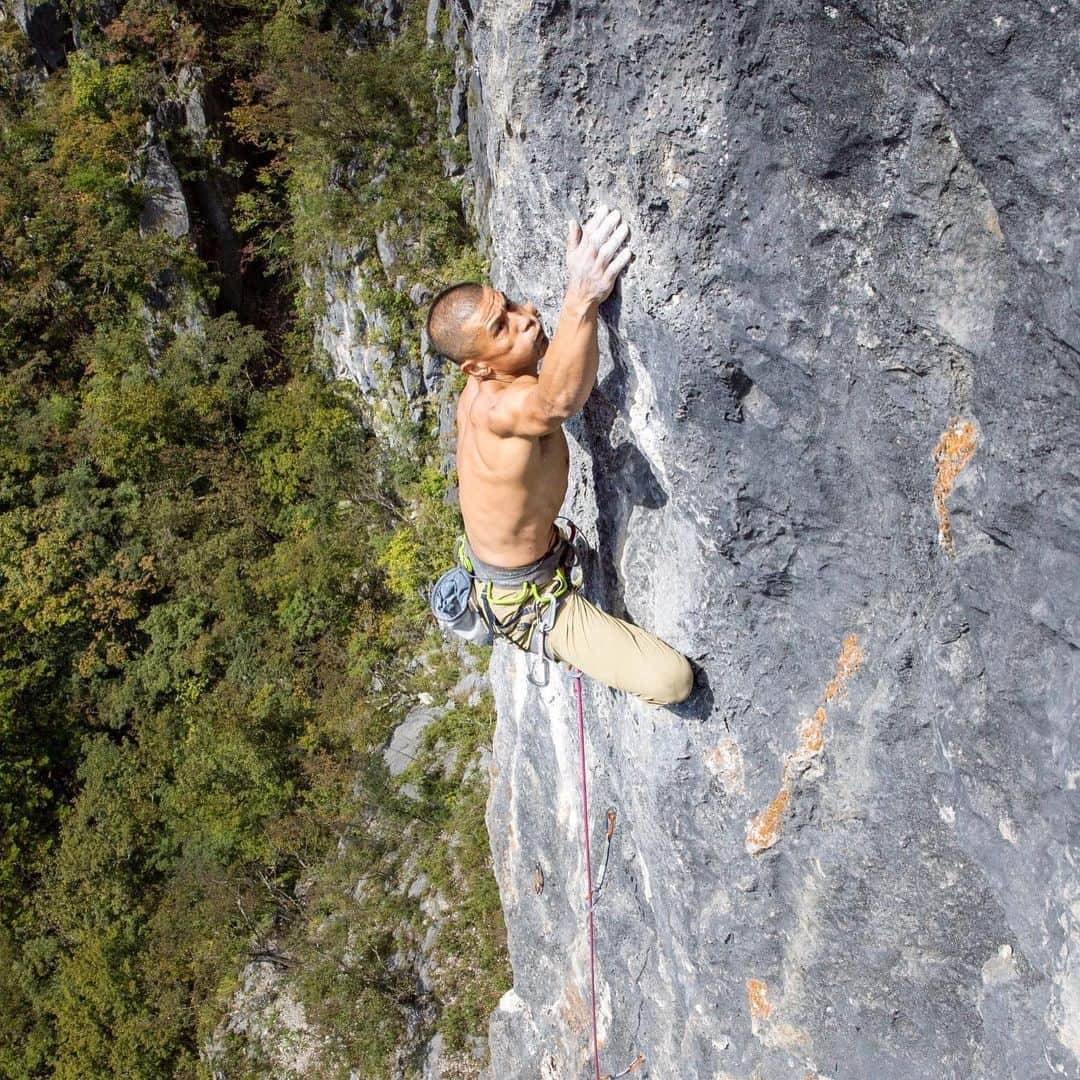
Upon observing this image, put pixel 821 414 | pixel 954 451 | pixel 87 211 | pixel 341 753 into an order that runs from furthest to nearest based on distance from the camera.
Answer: pixel 87 211, pixel 341 753, pixel 821 414, pixel 954 451

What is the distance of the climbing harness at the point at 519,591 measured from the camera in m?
4.08

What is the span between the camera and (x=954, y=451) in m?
2.72

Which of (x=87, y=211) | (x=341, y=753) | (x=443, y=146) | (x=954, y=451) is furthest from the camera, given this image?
(x=87, y=211)

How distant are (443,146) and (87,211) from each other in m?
6.60

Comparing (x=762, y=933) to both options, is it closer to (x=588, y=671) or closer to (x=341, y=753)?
(x=588, y=671)

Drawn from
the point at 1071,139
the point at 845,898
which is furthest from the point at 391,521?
the point at 1071,139

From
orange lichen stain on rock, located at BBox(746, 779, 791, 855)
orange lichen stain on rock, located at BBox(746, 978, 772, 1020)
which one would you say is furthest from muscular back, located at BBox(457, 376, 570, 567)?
orange lichen stain on rock, located at BBox(746, 978, 772, 1020)

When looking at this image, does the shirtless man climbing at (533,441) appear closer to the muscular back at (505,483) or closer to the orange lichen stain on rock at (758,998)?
the muscular back at (505,483)

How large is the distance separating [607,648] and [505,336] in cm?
137

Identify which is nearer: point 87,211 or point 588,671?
point 588,671

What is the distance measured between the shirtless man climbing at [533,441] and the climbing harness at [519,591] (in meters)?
0.01

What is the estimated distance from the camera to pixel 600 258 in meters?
3.05

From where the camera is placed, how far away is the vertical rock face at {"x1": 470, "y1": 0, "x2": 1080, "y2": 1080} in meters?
2.42

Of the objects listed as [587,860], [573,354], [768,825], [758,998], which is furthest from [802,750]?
[587,860]
